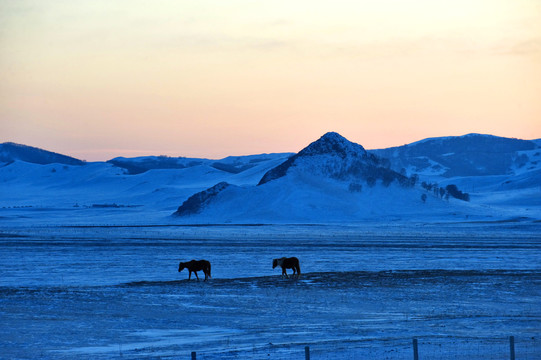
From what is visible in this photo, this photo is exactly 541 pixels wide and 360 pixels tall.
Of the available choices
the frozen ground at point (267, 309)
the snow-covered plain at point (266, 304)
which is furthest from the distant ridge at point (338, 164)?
the frozen ground at point (267, 309)

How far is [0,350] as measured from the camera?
2153cm

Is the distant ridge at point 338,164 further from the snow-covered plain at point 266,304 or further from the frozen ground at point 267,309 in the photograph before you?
the frozen ground at point 267,309

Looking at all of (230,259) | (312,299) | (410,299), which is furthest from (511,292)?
(230,259)

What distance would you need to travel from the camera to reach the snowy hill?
526ft

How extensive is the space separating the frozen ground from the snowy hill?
107700 millimetres

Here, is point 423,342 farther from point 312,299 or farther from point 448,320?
point 312,299

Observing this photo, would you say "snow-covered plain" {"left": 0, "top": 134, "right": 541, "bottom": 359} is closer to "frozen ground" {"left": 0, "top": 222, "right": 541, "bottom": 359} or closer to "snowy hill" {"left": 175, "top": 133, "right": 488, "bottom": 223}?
"frozen ground" {"left": 0, "top": 222, "right": 541, "bottom": 359}

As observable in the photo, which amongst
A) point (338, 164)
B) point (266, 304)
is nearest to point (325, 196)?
point (338, 164)

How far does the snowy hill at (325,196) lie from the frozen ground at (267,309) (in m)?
108

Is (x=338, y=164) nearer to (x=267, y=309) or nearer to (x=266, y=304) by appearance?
(x=266, y=304)

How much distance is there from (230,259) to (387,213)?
4468 inches

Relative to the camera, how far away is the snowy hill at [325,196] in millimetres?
160250

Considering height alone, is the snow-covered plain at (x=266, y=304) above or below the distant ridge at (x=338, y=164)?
below

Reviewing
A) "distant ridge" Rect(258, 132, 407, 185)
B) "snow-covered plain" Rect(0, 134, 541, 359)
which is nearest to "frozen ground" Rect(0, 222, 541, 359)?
"snow-covered plain" Rect(0, 134, 541, 359)
